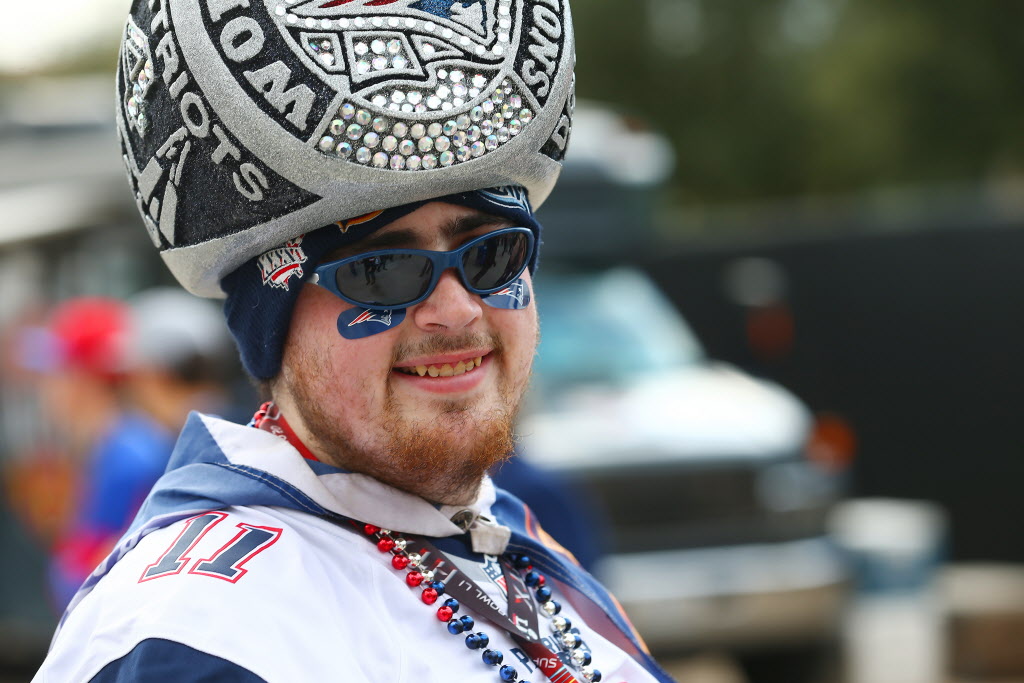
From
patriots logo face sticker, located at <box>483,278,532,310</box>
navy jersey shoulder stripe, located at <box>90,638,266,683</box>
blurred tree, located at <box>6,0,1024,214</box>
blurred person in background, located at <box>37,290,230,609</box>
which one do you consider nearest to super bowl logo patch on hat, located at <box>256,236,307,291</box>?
patriots logo face sticker, located at <box>483,278,532,310</box>

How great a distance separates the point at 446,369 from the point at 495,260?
0.49 ft

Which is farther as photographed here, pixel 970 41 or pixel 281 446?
pixel 970 41

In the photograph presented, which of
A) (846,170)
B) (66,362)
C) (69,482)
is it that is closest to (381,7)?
(66,362)

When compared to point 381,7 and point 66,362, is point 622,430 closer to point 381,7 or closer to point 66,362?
point 66,362

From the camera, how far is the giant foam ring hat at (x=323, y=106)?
147cm

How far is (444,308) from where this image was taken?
1591mm

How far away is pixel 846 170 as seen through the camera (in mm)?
21156

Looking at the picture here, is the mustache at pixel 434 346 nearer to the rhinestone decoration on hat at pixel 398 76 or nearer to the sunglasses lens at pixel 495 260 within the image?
the sunglasses lens at pixel 495 260

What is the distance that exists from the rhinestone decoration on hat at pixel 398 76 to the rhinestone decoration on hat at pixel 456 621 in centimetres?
44

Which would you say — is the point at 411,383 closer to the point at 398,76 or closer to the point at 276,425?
the point at 276,425

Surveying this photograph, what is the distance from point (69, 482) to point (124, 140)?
525 cm

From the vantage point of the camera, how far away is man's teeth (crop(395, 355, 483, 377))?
63.3 inches

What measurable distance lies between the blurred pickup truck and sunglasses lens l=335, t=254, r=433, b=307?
14.4 ft

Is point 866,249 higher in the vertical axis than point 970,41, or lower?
lower
